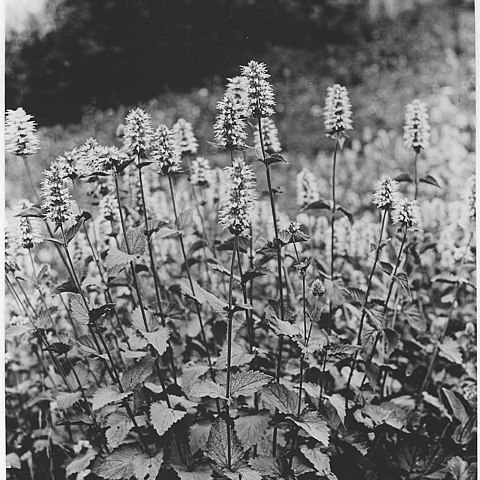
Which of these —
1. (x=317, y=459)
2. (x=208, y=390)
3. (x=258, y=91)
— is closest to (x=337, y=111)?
(x=258, y=91)

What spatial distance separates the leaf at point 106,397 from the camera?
7.82 ft

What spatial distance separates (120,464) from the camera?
2.59 meters

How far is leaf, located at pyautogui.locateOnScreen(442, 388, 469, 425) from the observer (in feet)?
9.71

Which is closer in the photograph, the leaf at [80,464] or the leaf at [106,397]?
the leaf at [106,397]

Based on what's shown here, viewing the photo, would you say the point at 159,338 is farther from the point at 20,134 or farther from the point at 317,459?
the point at 20,134

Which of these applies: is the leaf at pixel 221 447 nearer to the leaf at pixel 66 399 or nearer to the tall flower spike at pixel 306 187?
the leaf at pixel 66 399

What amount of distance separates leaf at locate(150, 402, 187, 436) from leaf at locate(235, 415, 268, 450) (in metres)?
0.23

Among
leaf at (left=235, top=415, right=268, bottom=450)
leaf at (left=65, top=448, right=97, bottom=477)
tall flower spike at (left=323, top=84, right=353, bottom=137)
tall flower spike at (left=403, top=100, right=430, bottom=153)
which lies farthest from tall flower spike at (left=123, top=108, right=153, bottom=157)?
leaf at (left=65, top=448, right=97, bottom=477)

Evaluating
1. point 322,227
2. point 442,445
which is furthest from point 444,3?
point 442,445

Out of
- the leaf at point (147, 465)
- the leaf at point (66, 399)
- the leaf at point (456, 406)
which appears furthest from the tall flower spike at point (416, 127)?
the leaf at point (66, 399)

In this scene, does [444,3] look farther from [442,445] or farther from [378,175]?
[442,445]

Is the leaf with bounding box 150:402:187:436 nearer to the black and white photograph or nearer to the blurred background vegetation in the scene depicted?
the black and white photograph

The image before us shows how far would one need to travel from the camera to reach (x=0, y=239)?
2.56m

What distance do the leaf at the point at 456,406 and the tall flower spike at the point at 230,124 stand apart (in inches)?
59.9
